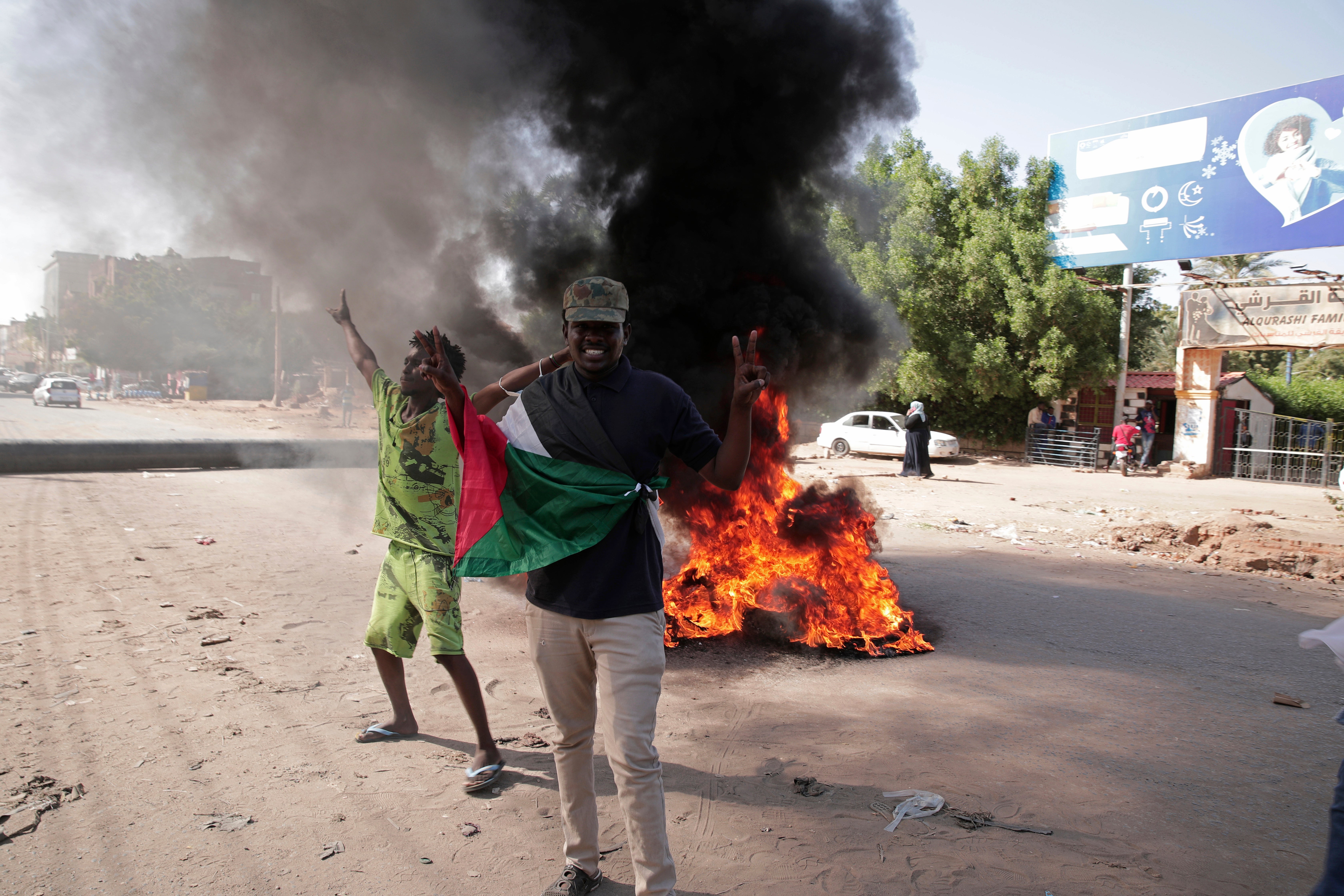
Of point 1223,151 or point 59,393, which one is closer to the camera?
point 1223,151

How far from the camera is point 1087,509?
13469mm

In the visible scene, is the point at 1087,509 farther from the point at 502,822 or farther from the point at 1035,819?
the point at 502,822

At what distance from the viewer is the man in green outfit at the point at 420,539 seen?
343 centimetres

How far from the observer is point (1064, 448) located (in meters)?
23.7

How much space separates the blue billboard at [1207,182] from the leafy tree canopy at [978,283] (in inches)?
36.6

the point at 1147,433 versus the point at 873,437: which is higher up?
the point at 1147,433

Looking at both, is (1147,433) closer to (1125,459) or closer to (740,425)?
(1125,459)

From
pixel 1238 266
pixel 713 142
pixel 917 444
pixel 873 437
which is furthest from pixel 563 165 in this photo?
pixel 1238 266

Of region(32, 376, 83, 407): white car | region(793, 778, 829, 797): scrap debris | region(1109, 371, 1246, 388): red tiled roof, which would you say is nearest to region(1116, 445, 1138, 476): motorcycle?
region(1109, 371, 1246, 388): red tiled roof

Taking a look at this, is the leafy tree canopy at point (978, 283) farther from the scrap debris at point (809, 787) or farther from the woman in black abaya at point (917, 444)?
the scrap debris at point (809, 787)

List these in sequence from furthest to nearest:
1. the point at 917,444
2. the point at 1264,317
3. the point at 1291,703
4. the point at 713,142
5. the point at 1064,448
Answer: the point at 1064,448
the point at 1264,317
the point at 917,444
the point at 713,142
the point at 1291,703

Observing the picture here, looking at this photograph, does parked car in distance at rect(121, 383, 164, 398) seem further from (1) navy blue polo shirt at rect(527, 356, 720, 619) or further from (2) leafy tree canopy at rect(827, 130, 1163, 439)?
(2) leafy tree canopy at rect(827, 130, 1163, 439)

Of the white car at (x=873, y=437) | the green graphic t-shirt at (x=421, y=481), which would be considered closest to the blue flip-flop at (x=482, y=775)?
the green graphic t-shirt at (x=421, y=481)

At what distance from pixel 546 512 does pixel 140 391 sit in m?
23.4
